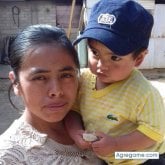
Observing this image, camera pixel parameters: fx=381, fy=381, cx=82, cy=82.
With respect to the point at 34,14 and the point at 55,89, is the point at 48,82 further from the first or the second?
the point at 34,14

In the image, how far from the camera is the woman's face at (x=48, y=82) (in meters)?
1.38

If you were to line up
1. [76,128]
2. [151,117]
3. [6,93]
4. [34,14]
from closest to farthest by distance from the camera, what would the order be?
[151,117], [76,128], [6,93], [34,14]

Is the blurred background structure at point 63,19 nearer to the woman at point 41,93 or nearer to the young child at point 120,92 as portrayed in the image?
the young child at point 120,92

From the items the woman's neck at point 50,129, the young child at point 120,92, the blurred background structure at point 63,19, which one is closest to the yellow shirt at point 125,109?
the young child at point 120,92

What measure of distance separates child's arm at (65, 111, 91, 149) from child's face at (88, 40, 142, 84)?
0.70 feet

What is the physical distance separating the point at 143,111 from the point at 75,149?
12.3 inches

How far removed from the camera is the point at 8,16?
33.0 feet

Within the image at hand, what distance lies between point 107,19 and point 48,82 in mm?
362

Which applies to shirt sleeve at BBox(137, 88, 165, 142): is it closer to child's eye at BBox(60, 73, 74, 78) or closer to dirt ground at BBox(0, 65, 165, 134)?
child's eye at BBox(60, 73, 74, 78)

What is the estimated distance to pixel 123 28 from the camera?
59.2 inches

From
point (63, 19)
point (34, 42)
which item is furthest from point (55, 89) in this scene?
point (63, 19)

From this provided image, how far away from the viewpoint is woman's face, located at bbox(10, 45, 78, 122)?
1.38 m

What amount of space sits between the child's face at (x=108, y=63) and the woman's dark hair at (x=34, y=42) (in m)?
0.08

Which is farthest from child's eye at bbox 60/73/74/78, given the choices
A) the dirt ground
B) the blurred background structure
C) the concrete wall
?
the concrete wall
